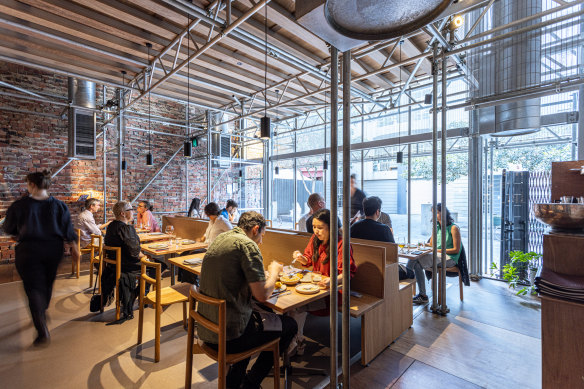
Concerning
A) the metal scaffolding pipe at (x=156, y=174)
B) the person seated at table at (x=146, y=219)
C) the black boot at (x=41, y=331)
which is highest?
the metal scaffolding pipe at (x=156, y=174)

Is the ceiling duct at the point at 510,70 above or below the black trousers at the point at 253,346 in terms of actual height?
above

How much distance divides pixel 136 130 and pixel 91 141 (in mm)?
1642

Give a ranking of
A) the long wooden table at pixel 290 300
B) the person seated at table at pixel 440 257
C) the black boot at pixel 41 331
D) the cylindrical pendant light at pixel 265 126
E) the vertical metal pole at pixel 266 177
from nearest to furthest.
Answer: the long wooden table at pixel 290 300 → the black boot at pixel 41 331 → the person seated at table at pixel 440 257 → the cylindrical pendant light at pixel 265 126 → the vertical metal pole at pixel 266 177

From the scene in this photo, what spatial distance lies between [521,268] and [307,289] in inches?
172

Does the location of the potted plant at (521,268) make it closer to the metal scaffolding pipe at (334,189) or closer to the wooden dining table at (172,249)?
the metal scaffolding pipe at (334,189)

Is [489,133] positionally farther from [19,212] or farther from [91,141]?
[91,141]

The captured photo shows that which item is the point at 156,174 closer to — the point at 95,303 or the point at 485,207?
the point at 95,303

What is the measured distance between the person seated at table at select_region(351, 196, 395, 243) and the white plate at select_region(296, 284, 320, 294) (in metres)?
1.25

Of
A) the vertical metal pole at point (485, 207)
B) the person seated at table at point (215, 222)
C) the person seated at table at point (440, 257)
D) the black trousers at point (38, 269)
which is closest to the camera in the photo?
the black trousers at point (38, 269)

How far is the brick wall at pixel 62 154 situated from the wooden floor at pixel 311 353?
331 cm

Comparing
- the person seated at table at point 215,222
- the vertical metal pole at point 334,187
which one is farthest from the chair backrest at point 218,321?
the person seated at table at point 215,222

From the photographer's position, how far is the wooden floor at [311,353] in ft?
7.62

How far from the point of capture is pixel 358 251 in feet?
9.23

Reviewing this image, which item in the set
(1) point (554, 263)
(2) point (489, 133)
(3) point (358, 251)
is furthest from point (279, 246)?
(2) point (489, 133)
